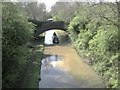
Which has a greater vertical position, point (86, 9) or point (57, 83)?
point (86, 9)

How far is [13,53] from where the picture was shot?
14062mm

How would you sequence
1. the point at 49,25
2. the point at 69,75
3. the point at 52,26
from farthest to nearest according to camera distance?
the point at 49,25, the point at 52,26, the point at 69,75

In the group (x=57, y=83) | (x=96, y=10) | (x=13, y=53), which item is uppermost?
(x=96, y=10)

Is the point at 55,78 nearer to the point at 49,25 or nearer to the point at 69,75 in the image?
the point at 69,75

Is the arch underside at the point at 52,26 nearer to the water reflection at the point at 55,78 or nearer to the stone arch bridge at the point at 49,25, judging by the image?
the stone arch bridge at the point at 49,25

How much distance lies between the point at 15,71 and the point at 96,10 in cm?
619

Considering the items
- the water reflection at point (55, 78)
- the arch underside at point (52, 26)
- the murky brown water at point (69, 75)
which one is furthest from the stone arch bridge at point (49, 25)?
the water reflection at point (55, 78)

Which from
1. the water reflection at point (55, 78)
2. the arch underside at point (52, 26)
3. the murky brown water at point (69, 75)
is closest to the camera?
the water reflection at point (55, 78)

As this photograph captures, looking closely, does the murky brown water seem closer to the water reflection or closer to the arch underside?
the water reflection

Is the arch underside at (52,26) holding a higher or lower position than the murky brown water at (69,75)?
higher

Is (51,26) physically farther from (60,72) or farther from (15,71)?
(15,71)

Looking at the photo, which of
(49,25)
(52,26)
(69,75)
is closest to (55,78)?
(69,75)

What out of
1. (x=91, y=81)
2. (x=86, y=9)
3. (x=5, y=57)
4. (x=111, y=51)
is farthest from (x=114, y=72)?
(x=5, y=57)

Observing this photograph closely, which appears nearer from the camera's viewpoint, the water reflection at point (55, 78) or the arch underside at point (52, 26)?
the water reflection at point (55, 78)
